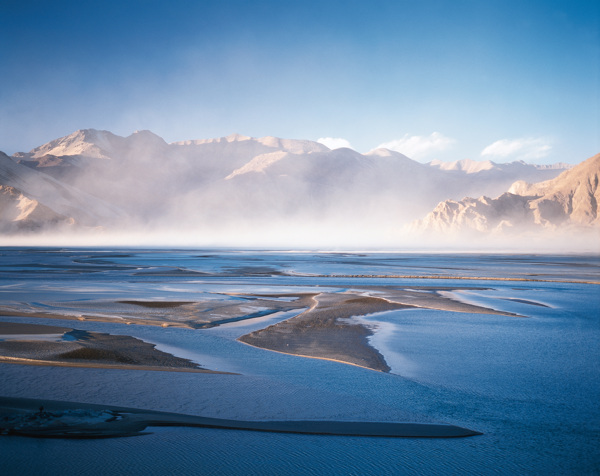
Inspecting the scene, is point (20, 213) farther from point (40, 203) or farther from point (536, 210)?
point (536, 210)

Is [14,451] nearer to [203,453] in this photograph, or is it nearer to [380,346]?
[203,453]

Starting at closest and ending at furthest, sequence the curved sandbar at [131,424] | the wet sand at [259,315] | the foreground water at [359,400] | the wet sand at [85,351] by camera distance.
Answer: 1. the foreground water at [359,400]
2. the curved sandbar at [131,424]
3. the wet sand at [85,351]
4. the wet sand at [259,315]

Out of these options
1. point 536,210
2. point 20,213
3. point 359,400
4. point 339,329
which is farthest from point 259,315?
point 20,213

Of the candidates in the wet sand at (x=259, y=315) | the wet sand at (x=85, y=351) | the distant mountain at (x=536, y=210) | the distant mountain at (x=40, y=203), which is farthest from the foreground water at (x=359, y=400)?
the distant mountain at (x=40, y=203)

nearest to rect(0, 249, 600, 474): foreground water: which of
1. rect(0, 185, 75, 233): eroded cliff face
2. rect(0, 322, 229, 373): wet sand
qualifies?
rect(0, 322, 229, 373): wet sand

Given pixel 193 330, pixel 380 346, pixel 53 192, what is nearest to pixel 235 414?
pixel 380 346

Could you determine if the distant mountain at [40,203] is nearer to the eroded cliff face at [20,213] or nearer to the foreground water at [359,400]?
the eroded cliff face at [20,213]
